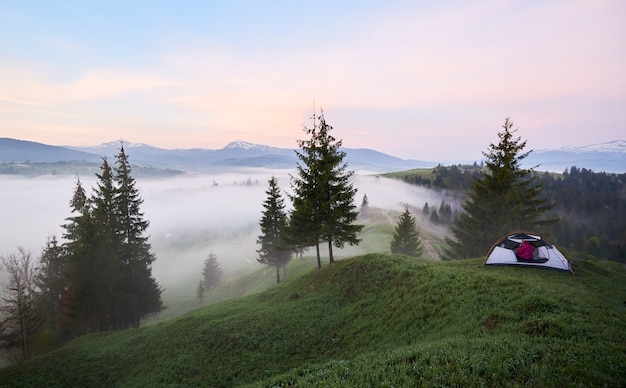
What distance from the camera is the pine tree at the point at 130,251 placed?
34781mm

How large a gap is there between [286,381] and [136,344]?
20.3 meters

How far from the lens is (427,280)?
17.7 meters

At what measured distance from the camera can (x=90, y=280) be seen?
30.4m

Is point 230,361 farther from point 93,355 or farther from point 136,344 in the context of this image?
point 93,355

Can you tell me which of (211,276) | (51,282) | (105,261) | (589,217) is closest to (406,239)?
(105,261)

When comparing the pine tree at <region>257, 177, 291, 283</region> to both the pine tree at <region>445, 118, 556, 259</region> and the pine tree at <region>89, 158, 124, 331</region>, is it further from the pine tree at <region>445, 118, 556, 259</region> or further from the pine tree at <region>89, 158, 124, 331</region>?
the pine tree at <region>445, 118, 556, 259</region>

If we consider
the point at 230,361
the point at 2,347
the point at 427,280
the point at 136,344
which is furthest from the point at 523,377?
the point at 2,347

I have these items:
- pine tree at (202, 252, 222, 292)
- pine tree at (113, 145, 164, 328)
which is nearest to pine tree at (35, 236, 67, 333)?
pine tree at (113, 145, 164, 328)

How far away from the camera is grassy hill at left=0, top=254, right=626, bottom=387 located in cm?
773

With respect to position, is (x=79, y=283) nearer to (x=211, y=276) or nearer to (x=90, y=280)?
(x=90, y=280)

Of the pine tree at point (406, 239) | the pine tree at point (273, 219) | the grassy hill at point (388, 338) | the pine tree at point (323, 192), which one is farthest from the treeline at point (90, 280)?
the pine tree at point (406, 239)

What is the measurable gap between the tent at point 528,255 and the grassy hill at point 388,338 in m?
0.84

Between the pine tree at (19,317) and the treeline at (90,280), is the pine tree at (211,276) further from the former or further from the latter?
the pine tree at (19,317)

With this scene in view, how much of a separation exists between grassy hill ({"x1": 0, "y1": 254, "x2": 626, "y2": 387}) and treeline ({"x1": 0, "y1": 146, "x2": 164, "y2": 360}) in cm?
492
